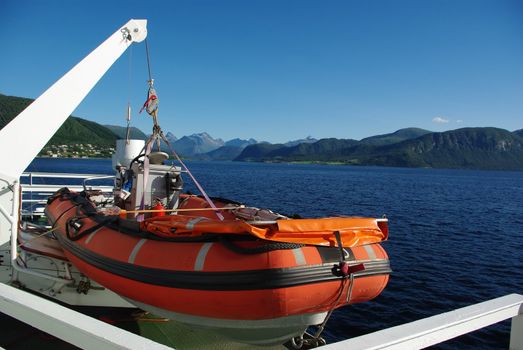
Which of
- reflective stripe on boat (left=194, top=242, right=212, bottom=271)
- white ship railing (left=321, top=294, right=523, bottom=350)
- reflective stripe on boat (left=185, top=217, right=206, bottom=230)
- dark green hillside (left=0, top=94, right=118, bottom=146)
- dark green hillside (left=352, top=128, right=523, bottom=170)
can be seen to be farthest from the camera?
dark green hillside (left=352, top=128, right=523, bottom=170)

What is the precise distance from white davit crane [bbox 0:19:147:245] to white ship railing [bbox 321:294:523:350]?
4.28 metres

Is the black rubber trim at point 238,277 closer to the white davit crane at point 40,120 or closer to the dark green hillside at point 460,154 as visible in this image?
the white davit crane at point 40,120

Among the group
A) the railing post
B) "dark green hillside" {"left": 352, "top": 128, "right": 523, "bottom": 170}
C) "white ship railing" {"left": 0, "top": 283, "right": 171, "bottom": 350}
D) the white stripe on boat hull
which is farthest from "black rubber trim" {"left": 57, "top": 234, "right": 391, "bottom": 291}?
"dark green hillside" {"left": 352, "top": 128, "right": 523, "bottom": 170}

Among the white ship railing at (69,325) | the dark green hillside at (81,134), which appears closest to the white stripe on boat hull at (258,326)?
the white ship railing at (69,325)

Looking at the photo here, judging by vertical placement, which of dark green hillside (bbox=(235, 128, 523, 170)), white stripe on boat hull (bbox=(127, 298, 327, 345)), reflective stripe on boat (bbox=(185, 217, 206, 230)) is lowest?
white stripe on boat hull (bbox=(127, 298, 327, 345))

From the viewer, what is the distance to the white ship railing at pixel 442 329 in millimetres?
1381

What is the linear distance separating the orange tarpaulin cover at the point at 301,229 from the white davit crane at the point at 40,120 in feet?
6.44

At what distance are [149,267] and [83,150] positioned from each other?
130549 millimetres

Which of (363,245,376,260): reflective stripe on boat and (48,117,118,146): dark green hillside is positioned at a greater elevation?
(48,117,118,146): dark green hillside

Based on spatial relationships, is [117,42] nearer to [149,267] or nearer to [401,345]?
[149,267]

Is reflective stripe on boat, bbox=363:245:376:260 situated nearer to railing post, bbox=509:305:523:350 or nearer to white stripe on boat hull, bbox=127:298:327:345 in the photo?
white stripe on boat hull, bbox=127:298:327:345

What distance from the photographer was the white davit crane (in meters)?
4.32

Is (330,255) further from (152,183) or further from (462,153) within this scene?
(462,153)

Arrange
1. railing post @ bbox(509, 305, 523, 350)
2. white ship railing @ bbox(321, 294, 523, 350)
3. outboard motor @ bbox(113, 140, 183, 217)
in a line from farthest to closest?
1. outboard motor @ bbox(113, 140, 183, 217)
2. railing post @ bbox(509, 305, 523, 350)
3. white ship railing @ bbox(321, 294, 523, 350)
